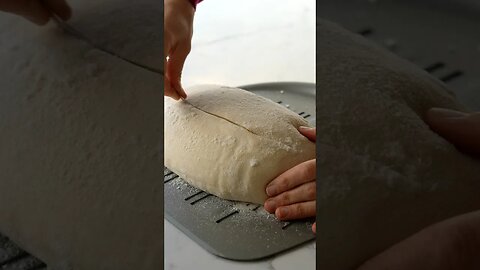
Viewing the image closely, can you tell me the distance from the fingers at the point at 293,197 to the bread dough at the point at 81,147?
0.61ft

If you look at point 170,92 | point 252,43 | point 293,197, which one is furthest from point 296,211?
point 252,43

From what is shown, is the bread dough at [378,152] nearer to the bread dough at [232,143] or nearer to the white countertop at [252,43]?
the bread dough at [232,143]

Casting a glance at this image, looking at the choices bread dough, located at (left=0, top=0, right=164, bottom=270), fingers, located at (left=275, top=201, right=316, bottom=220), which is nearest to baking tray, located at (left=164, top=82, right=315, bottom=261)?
fingers, located at (left=275, top=201, right=316, bottom=220)

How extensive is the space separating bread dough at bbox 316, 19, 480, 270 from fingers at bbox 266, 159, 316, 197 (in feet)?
0.67

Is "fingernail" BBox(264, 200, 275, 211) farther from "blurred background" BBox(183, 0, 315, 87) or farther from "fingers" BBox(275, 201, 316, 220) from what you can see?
"blurred background" BBox(183, 0, 315, 87)

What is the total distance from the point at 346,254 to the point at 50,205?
0.17 metres

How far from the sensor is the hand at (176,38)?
591mm

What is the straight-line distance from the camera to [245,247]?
499 mm

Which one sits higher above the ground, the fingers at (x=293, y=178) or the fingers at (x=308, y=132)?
the fingers at (x=308, y=132)

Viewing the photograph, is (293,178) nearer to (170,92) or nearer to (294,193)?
(294,193)

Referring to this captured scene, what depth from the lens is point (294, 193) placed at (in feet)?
1.77

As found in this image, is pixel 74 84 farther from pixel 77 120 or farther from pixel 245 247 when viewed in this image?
pixel 245 247

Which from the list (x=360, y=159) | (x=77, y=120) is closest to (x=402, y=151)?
(x=360, y=159)

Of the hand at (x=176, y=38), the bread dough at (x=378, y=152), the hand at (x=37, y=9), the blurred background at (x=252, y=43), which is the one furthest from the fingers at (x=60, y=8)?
the blurred background at (x=252, y=43)
